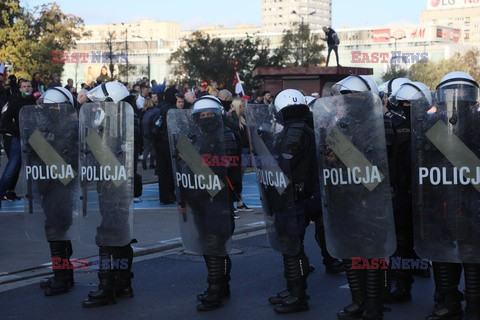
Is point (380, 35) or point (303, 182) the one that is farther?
point (380, 35)

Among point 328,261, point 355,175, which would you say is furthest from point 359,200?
point 328,261

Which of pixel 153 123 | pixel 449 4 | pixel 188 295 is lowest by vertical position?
pixel 188 295

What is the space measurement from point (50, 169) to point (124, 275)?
111 cm

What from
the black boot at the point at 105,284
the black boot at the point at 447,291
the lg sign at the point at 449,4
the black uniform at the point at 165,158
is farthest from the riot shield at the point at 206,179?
the lg sign at the point at 449,4

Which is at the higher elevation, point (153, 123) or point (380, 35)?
point (380, 35)

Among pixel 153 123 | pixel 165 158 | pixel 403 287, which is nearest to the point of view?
pixel 403 287

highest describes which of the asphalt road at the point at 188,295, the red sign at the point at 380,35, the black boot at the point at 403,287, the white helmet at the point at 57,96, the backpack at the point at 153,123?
the red sign at the point at 380,35

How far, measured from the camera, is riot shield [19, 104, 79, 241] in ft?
23.4

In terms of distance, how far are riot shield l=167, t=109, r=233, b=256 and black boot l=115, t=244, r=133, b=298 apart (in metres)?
0.61

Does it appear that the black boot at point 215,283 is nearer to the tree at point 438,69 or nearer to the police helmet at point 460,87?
the police helmet at point 460,87

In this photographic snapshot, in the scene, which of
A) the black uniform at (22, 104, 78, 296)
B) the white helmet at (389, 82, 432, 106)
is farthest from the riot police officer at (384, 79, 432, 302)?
the black uniform at (22, 104, 78, 296)

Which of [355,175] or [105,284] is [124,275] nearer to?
[105,284]

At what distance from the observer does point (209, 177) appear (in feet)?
21.9

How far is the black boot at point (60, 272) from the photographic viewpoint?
7180 millimetres
